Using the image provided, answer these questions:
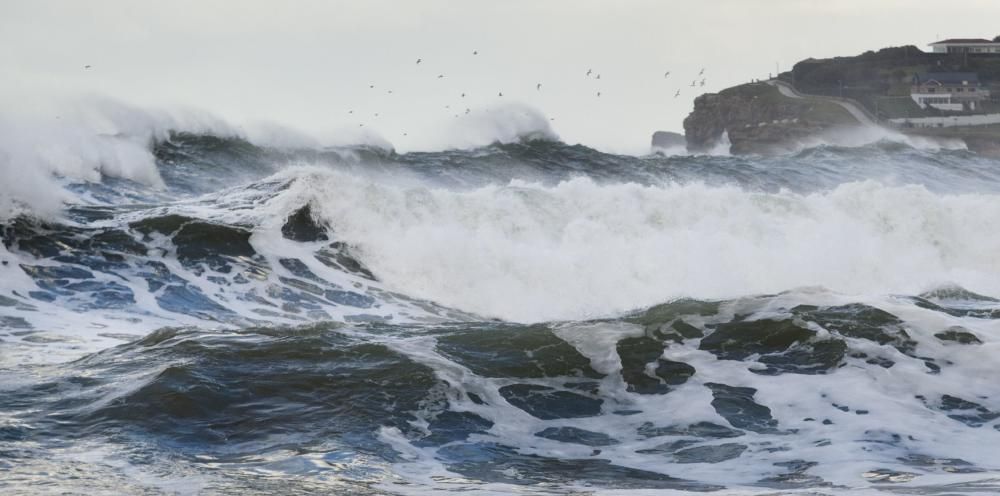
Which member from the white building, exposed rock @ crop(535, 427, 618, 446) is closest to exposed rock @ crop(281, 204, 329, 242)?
exposed rock @ crop(535, 427, 618, 446)

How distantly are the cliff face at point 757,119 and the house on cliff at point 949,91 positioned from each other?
739 centimetres

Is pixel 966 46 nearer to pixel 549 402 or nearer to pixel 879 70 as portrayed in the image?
pixel 879 70

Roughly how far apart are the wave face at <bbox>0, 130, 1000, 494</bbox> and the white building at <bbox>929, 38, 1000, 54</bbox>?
81741 mm

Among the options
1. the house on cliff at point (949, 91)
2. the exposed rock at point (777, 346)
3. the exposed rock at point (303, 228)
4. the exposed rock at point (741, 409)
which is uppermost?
the house on cliff at point (949, 91)

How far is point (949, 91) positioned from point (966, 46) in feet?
38.8

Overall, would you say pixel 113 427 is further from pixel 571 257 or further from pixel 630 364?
pixel 571 257

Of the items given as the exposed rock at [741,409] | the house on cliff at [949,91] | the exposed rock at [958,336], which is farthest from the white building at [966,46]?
the exposed rock at [741,409]

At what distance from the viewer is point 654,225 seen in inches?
734

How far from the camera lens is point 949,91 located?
87062 mm

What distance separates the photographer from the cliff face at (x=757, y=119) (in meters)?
82.8

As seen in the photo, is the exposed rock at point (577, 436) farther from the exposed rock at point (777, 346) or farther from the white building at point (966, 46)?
the white building at point (966, 46)

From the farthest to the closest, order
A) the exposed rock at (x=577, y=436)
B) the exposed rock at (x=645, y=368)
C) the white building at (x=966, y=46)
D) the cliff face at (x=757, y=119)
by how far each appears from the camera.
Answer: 1. the white building at (x=966, y=46)
2. the cliff face at (x=757, y=119)
3. the exposed rock at (x=645, y=368)
4. the exposed rock at (x=577, y=436)

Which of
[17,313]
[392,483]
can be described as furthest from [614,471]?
[17,313]

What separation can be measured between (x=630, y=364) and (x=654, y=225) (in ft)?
28.1
